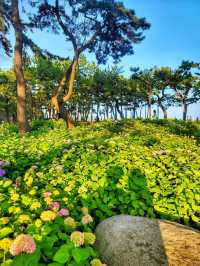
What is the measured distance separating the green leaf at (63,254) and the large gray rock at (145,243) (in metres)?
0.97

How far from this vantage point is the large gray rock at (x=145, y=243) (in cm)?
274

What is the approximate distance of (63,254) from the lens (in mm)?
2092

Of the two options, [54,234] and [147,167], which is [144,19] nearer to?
[147,167]

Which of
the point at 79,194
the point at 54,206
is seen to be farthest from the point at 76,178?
the point at 54,206

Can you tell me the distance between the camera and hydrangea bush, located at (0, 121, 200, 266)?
2.24m

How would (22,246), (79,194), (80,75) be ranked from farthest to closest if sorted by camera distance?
1. (80,75)
2. (79,194)
3. (22,246)

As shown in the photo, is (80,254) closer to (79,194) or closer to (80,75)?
(79,194)

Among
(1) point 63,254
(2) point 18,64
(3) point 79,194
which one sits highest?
(2) point 18,64

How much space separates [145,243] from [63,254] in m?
1.20

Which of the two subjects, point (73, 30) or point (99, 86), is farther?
point (99, 86)

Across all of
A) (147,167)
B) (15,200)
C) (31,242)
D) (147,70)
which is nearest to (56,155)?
(147,167)

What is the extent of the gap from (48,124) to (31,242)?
15.0m

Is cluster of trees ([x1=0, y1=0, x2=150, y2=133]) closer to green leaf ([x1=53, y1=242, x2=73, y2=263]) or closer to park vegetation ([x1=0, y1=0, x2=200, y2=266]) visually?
park vegetation ([x1=0, y1=0, x2=200, y2=266])

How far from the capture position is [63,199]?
358cm
